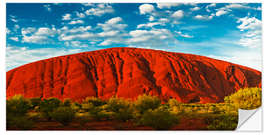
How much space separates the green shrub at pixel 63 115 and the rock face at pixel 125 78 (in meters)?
3.01

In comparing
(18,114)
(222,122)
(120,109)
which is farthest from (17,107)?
(222,122)

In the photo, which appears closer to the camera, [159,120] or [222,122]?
[159,120]

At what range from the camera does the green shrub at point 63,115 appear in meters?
7.62

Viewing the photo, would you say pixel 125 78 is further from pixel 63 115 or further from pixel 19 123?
pixel 19 123

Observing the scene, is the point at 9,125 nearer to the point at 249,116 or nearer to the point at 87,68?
the point at 87,68

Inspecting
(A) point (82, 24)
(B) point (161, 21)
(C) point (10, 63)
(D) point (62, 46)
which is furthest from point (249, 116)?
(C) point (10, 63)

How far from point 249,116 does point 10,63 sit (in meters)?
10.7

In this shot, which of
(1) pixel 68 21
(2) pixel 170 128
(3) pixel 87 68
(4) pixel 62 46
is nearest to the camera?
(2) pixel 170 128

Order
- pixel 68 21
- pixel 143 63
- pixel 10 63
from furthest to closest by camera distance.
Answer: pixel 143 63 < pixel 68 21 < pixel 10 63

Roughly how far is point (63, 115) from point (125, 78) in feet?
17.3

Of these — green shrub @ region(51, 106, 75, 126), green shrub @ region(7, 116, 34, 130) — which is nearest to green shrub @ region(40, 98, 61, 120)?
green shrub @ region(51, 106, 75, 126)

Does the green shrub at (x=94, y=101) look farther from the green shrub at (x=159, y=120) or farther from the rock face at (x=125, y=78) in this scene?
the green shrub at (x=159, y=120)

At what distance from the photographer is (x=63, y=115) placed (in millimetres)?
7625

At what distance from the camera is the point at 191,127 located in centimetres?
737
